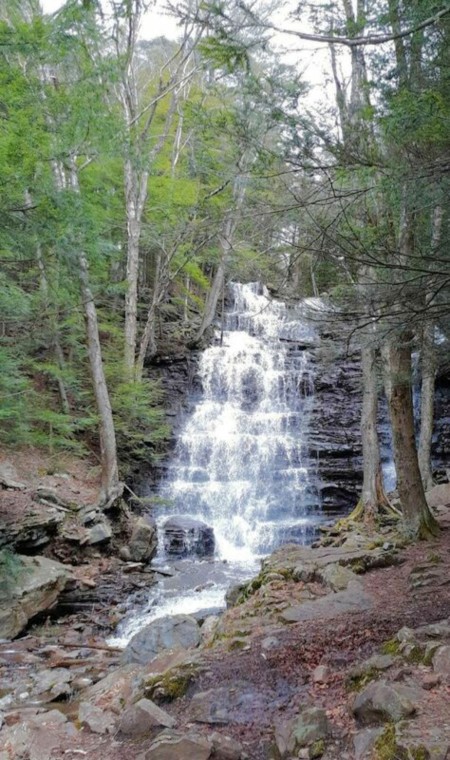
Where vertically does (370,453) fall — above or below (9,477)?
above

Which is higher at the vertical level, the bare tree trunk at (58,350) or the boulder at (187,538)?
the bare tree trunk at (58,350)

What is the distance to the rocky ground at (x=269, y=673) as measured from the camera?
2902 mm

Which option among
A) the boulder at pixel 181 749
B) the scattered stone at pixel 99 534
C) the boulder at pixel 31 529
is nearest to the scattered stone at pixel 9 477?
the boulder at pixel 31 529

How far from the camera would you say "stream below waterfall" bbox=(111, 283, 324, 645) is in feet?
32.9

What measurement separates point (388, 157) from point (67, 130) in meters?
4.79

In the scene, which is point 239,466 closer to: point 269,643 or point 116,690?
point 116,690

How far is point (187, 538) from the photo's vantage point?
40.1 feet

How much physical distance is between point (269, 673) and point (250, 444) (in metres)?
12.1

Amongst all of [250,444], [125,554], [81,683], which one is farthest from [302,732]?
[250,444]

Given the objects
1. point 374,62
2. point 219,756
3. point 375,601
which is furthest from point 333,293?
point 219,756

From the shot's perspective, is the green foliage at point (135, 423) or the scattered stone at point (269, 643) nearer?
the scattered stone at point (269, 643)

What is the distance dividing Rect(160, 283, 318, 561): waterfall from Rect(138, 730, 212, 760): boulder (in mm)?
8905

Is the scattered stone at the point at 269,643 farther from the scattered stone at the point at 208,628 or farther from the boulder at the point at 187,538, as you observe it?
the boulder at the point at 187,538

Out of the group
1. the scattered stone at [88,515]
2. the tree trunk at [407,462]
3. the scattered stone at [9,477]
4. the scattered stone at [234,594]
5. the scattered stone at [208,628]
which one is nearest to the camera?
the scattered stone at [208,628]
